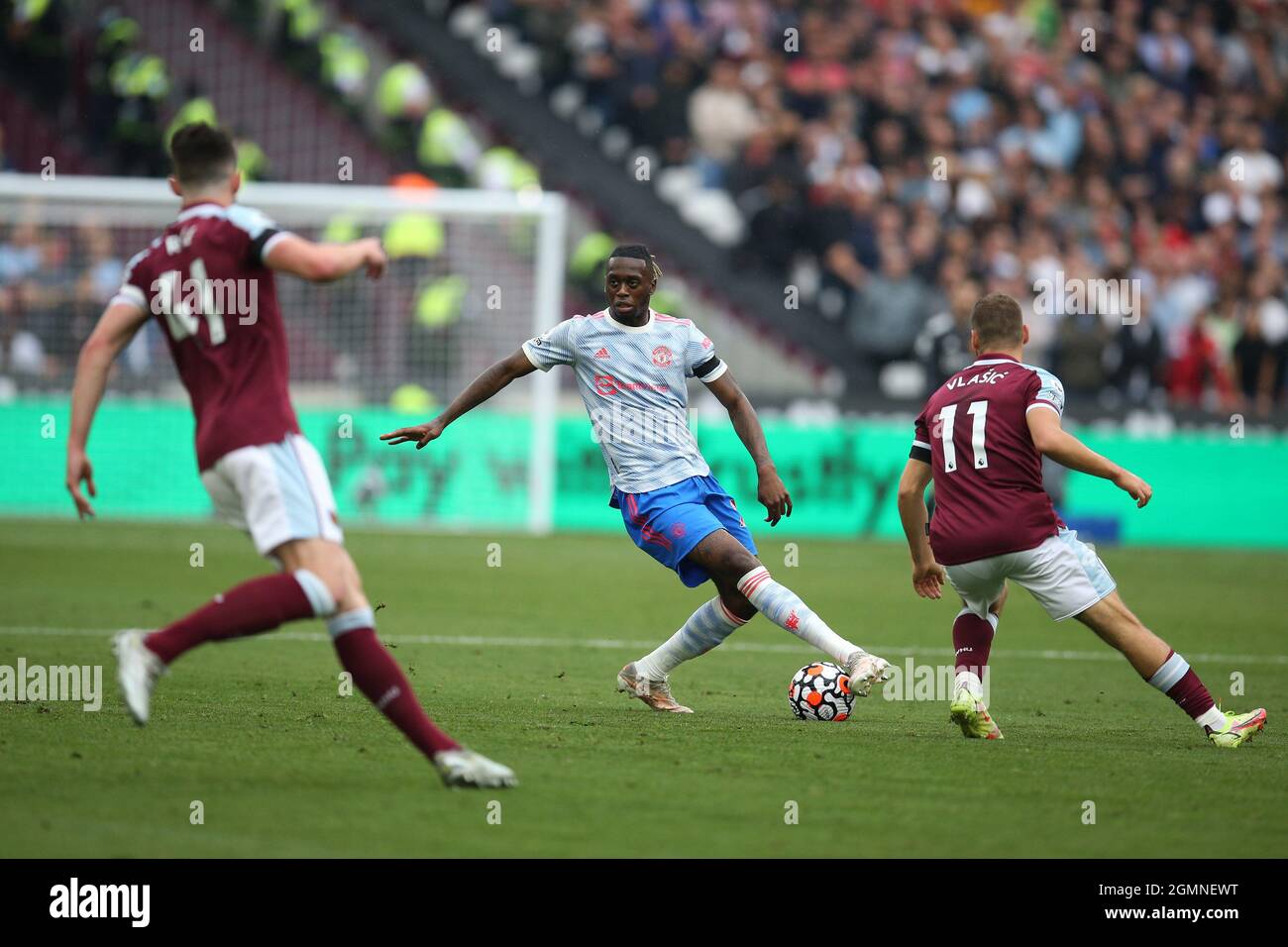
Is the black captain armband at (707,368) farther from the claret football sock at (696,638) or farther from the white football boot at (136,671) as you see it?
the white football boot at (136,671)

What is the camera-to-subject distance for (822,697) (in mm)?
8117

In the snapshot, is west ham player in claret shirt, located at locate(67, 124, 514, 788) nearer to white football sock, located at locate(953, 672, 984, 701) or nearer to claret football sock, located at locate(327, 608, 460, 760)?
claret football sock, located at locate(327, 608, 460, 760)

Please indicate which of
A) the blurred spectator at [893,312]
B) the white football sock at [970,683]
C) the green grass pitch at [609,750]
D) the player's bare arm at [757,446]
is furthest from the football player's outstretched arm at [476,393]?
the blurred spectator at [893,312]

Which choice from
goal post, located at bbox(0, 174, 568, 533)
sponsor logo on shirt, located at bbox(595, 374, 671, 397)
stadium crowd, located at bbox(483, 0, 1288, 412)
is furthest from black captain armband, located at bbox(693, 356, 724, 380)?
stadium crowd, located at bbox(483, 0, 1288, 412)

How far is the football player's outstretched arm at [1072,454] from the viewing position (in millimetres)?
7066

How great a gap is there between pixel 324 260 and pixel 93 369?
0.95m

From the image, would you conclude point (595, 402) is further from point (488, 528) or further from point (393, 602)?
point (488, 528)

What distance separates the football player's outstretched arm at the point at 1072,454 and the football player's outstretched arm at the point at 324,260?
111 inches

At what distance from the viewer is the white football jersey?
818cm

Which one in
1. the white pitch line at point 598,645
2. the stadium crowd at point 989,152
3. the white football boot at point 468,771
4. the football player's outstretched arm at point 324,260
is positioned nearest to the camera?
the football player's outstretched arm at point 324,260

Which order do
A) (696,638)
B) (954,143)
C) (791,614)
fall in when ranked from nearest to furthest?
(791,614)
(696,638)
(954,143)

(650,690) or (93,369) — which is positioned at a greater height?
(93,369)

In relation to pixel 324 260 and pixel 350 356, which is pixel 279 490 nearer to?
pixel 324 260

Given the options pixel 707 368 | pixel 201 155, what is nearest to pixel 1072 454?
pixel 707 368
